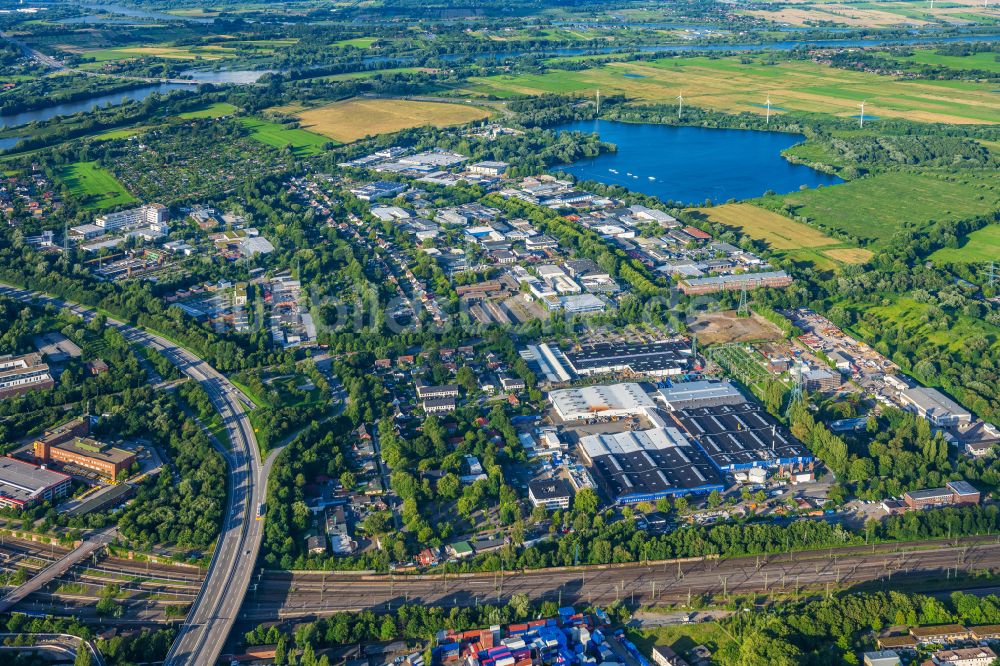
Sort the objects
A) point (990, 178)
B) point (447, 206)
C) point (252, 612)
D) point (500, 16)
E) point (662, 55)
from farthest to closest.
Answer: point (500, 16)
point (662, 55)
point (990, 178)
point (447, 206)
point (252, 612)

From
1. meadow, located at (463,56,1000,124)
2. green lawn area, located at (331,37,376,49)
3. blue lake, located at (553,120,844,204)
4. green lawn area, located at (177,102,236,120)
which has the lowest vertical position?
blue lake, located at (553,120,844,204)

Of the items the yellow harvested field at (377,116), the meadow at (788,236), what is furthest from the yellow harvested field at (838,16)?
the meadow at (788,236)

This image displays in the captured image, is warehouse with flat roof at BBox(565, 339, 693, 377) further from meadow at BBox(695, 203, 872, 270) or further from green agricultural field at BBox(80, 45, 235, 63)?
green agricultural field at BBox(80, 45, 235, 63)

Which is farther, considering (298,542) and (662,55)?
(662,55)

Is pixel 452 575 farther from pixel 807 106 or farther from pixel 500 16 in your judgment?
pixel 500 16

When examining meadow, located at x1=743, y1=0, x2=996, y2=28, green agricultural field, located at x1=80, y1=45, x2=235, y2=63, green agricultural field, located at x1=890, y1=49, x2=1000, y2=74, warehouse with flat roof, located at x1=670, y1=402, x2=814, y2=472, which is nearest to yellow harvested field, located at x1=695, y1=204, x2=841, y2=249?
warehouse with flat roof, located at x1=670, y1=402, x2=814, y2=472

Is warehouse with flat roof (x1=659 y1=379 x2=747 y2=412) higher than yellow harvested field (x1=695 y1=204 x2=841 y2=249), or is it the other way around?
yellow harvested field (x1=695 y1=204 x2=841 y2=249)

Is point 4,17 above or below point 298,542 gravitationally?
above

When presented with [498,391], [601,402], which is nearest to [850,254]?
[601,402]

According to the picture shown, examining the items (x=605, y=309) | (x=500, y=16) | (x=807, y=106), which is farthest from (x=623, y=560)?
(x=500, y=16)
